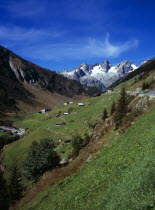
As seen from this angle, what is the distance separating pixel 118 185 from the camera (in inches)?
487

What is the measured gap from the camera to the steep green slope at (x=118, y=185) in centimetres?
1006

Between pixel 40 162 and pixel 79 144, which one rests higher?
pixel 40 162

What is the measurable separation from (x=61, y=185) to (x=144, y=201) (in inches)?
485

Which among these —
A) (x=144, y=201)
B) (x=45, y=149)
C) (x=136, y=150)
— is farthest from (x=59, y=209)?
(x=45, y=149)

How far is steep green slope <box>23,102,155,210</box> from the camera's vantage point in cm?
1006

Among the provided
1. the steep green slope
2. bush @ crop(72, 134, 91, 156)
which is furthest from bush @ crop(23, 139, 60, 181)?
the steep green slope

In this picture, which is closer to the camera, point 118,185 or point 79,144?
point 118,185

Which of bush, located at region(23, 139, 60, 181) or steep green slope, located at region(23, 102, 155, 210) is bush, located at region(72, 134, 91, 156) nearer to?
bush, located at region(23, 139, 60, 181)

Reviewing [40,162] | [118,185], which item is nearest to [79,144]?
[40,162]

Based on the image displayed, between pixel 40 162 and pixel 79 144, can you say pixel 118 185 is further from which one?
pixel 79 144

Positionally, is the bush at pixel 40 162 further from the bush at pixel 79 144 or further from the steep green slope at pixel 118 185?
the steep green slope at pixel 118 185

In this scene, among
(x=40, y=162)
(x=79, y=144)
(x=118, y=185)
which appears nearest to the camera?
(x=118, y=185)

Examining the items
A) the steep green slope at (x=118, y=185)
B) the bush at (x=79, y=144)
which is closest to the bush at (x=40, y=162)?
the bush at (x=79, y=144)

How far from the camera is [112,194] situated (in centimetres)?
1166
